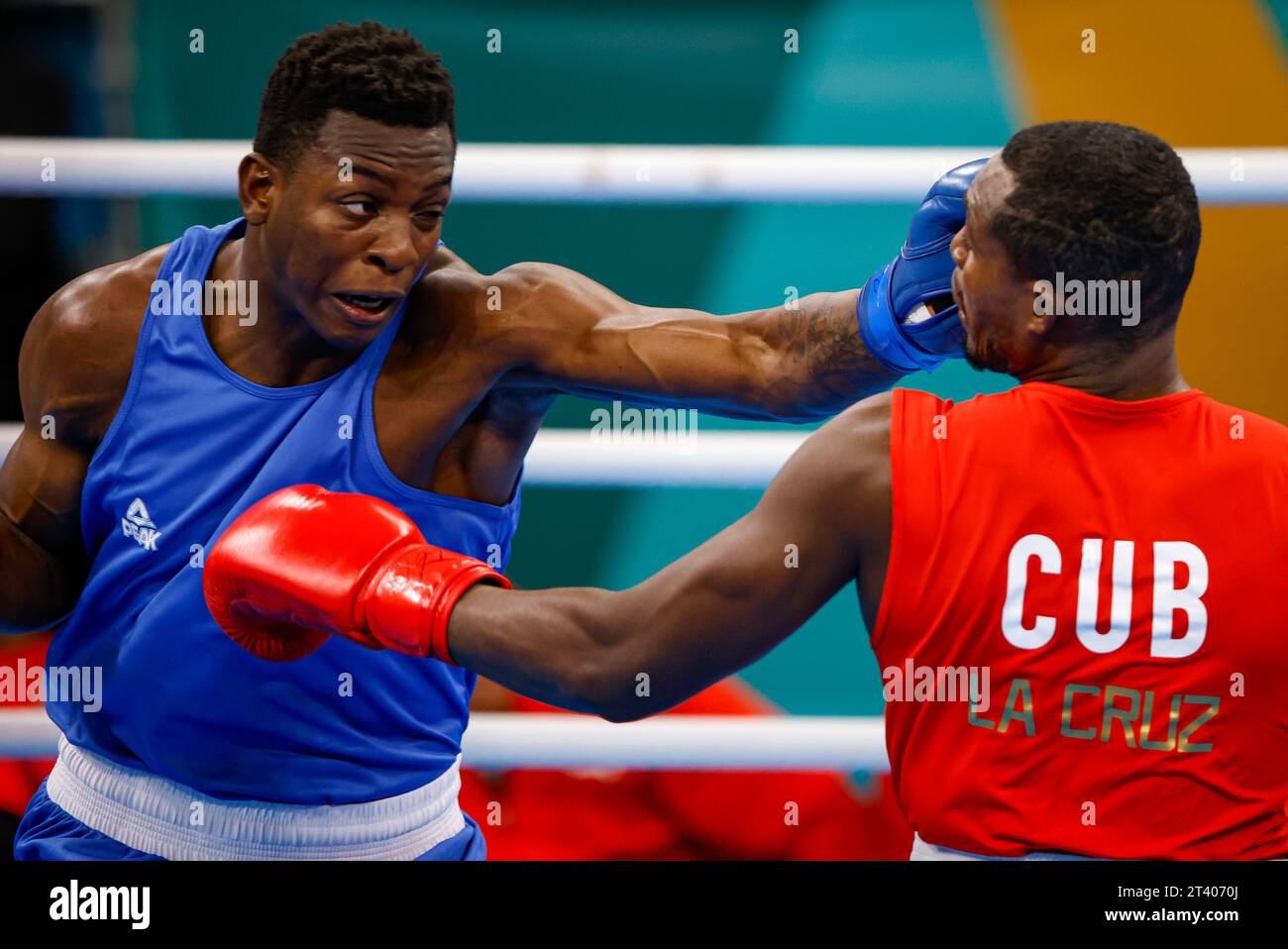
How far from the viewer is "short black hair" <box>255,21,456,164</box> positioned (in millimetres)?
1773

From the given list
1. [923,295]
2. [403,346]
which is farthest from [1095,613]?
[403,346]

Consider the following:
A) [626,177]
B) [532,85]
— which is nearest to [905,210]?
[532,85]

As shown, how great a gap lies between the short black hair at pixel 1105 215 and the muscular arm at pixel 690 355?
42 cm

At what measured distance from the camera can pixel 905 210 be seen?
428cm

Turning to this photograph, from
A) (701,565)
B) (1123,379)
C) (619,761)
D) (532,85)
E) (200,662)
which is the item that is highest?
(532,85)

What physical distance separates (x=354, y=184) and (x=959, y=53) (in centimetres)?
305

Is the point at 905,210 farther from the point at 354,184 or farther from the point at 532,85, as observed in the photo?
the point at 354,184

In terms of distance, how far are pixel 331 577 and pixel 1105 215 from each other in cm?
93

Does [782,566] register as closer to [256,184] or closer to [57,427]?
[256,184]

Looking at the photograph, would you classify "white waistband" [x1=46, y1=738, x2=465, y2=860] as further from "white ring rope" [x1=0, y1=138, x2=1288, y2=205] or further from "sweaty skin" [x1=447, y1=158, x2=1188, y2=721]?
"white ring rope" [x1=0, y1=138, x2=1288, y2=205]

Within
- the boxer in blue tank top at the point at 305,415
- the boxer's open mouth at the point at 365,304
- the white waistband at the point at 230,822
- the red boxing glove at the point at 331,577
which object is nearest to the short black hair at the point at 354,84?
the boxer in blue tank top at the point at 305,415

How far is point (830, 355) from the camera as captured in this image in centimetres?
185

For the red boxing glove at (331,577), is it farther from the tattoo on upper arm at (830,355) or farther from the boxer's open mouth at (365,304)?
the tattoo on upper arm at (830,355)
